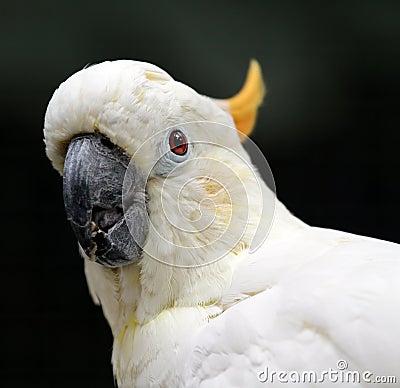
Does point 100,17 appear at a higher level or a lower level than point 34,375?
higher

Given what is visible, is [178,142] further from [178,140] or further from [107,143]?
[107,143]

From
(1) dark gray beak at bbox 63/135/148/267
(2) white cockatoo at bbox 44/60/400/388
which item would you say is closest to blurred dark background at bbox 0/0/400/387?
(2) white cockatoo at bbox 44/60/400/388

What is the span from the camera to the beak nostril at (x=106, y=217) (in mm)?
1381

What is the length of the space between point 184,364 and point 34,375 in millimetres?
2142

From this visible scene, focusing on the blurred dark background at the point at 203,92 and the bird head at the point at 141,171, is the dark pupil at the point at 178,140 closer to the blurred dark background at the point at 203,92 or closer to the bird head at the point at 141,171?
the bird head at the point at 141,171

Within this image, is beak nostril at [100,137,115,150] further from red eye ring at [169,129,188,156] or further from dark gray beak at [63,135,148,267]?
red eye ring at [169,129,188,156]

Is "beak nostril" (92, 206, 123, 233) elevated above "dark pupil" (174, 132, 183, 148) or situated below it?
below

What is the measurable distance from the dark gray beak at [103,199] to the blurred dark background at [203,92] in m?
1.99

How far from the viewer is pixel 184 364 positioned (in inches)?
53.2

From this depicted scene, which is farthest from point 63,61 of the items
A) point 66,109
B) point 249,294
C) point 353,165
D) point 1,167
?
point 249,294

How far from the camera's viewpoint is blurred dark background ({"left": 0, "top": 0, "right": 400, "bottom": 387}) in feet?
10.9

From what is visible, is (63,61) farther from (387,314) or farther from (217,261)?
(387,314)

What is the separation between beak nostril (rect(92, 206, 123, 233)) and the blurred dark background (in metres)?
2.00

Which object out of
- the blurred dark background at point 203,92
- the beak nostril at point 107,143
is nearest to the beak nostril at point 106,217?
the beak nostril at point 107,143
